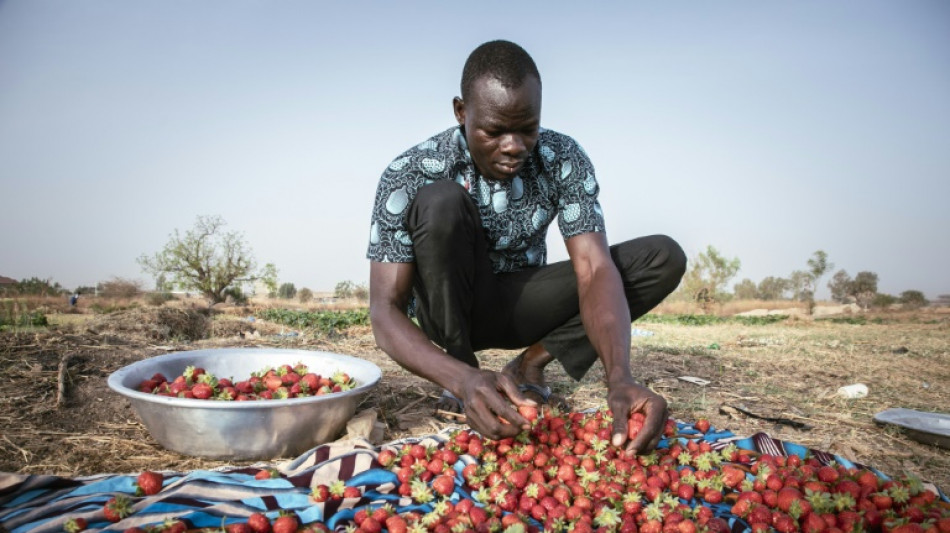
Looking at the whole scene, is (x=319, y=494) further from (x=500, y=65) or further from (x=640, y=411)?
(x=500, y=65)

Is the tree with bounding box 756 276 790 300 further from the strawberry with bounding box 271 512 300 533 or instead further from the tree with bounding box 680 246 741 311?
the strawberry with bounding box 271 512 300 533

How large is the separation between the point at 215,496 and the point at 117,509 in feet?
0.82

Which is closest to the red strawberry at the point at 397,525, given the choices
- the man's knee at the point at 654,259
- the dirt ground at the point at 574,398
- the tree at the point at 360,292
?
the dirt ground at the point at 574,398

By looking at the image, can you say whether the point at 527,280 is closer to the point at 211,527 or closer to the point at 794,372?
the point at 211,527

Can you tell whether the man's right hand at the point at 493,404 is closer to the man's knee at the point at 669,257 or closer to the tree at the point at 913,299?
the man's knee at the point at 669,257

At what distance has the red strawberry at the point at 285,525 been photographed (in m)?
1.46

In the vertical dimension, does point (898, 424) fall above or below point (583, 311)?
below

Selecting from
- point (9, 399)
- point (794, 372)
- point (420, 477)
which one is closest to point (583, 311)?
point (420, 477)

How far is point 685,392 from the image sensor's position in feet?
12.4

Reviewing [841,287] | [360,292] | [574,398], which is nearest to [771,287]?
[841,287]

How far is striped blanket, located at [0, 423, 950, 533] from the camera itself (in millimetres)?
1498

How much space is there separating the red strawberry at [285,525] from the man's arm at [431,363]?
597mm

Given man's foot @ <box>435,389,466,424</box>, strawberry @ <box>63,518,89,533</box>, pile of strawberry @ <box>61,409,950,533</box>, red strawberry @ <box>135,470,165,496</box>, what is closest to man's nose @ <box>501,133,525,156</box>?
pile of strawberry @ <box>61,409,950,533</box>

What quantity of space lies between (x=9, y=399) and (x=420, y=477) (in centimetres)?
257
